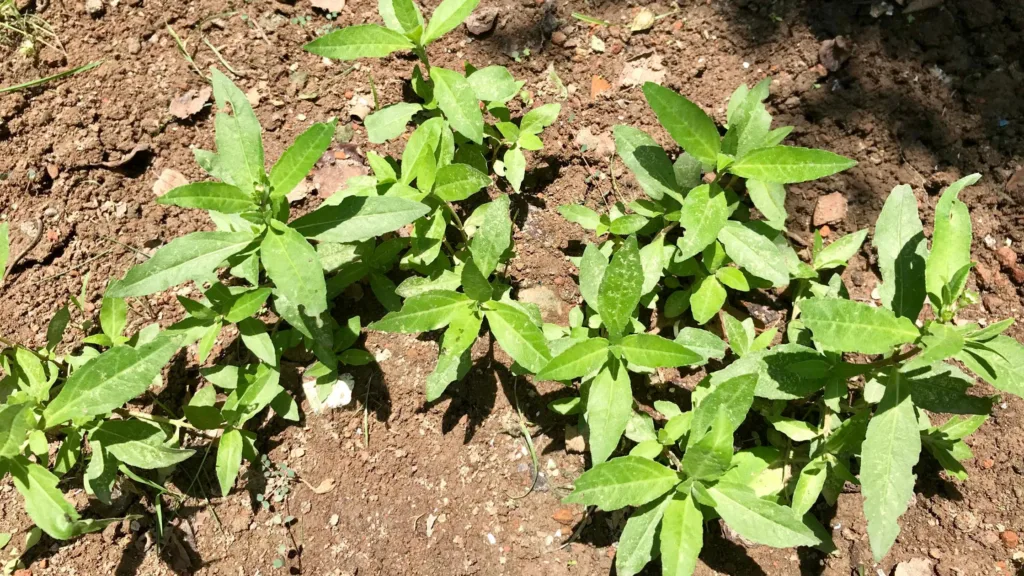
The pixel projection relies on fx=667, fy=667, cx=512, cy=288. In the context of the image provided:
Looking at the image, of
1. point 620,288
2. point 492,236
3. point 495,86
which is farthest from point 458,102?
point 620,288

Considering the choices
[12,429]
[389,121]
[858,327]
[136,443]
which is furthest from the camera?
[389,121]

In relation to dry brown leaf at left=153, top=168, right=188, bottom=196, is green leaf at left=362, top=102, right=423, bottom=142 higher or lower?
higher

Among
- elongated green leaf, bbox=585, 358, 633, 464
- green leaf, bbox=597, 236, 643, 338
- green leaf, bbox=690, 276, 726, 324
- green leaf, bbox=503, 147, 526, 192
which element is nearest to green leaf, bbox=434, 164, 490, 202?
green leaf, bbox=503, 147, 526, 192

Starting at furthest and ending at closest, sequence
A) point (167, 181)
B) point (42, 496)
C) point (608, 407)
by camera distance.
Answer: point (167, 181)
point (608, 407)
point (42, 496)

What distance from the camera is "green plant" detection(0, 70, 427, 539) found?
2.39 metres

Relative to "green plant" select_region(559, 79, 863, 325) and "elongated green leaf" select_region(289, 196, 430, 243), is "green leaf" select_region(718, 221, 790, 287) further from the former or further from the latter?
"elongated green leaf" select_region(289, 196, 430, 243)

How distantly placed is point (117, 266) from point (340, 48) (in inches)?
64.4

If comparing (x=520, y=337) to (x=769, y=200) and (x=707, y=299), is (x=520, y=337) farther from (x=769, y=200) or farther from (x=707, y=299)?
(x=769, y=200)

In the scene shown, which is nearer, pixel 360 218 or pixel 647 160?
pixel 360 218

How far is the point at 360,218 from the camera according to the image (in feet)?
8.32

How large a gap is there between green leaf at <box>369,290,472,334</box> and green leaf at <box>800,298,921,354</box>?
133 centimetres

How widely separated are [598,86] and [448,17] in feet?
3.18

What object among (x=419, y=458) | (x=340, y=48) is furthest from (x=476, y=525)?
(x=340, y=48)

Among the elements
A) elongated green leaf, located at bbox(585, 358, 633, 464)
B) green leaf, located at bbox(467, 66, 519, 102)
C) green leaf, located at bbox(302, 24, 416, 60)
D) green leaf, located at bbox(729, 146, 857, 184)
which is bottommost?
elongated green leaf, located at bbox(585, 358, 633, 464)
